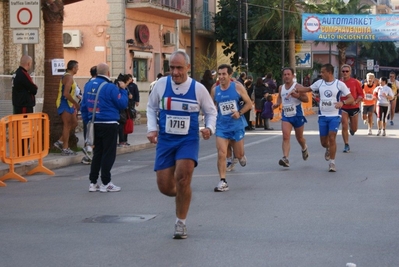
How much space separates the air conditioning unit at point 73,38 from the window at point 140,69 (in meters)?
2.91

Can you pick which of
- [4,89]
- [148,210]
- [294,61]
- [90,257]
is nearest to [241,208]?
[148,210]

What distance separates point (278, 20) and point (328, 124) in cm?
3490

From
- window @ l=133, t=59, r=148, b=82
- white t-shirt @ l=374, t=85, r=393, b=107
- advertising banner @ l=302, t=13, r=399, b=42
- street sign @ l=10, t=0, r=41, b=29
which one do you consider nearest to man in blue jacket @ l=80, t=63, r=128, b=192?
street sign @ l=10, t=0, r=41, b=29

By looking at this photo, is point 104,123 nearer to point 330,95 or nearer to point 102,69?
point 102,69

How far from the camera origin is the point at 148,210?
1018 cm

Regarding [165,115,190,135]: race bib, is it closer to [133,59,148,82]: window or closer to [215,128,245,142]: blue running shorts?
[215,128,245,142]: blue running shorts

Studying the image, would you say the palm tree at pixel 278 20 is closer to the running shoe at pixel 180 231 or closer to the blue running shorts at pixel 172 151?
the blue running shorts at pixel 172 151

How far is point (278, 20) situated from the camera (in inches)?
1928

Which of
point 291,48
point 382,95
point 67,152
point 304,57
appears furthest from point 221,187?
point 304,57

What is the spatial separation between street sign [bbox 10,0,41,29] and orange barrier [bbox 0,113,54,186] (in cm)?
214

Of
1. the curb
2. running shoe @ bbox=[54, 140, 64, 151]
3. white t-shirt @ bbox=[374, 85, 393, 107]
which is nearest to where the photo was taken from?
the curb

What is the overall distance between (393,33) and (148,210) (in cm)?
3530

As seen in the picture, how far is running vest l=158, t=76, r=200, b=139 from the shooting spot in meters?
8.34

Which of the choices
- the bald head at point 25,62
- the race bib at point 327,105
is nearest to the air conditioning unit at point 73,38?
the bald head at point 25,62
